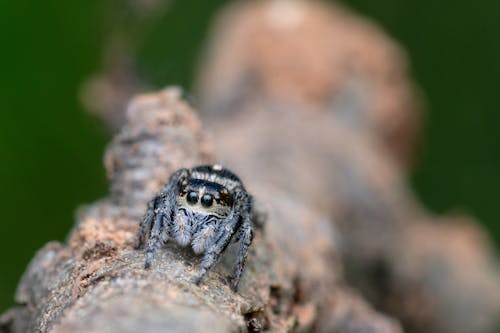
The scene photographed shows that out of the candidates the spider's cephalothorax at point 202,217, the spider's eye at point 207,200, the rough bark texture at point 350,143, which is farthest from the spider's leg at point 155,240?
the rough bark texture at point 350,143

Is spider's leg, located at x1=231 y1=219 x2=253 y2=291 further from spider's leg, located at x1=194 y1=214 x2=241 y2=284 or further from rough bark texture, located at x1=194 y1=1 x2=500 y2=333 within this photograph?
rough bark texture, located at x1=194 y1=1 x2=500 y2=333

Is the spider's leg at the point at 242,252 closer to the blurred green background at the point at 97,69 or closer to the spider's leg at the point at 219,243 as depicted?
the spider's leg at the point at 219,243

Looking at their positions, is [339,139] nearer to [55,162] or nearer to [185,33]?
[55,162]

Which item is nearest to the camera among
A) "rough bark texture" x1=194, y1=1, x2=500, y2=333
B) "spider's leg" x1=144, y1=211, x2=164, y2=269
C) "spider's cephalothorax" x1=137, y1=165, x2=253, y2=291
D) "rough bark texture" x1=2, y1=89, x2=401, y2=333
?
"rough bark texture" x1=2, y1=89, x2=401, y2=333

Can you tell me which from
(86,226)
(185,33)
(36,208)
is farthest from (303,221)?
(185,33)

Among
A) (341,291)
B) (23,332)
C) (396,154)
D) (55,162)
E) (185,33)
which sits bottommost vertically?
(23,332)

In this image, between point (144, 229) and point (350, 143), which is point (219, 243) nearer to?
point (144, 229)

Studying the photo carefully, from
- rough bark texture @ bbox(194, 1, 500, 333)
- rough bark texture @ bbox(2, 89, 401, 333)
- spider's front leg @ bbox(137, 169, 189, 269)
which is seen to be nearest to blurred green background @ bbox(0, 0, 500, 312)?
rough bark texture @ bbox(194, 1, 500, 333)
